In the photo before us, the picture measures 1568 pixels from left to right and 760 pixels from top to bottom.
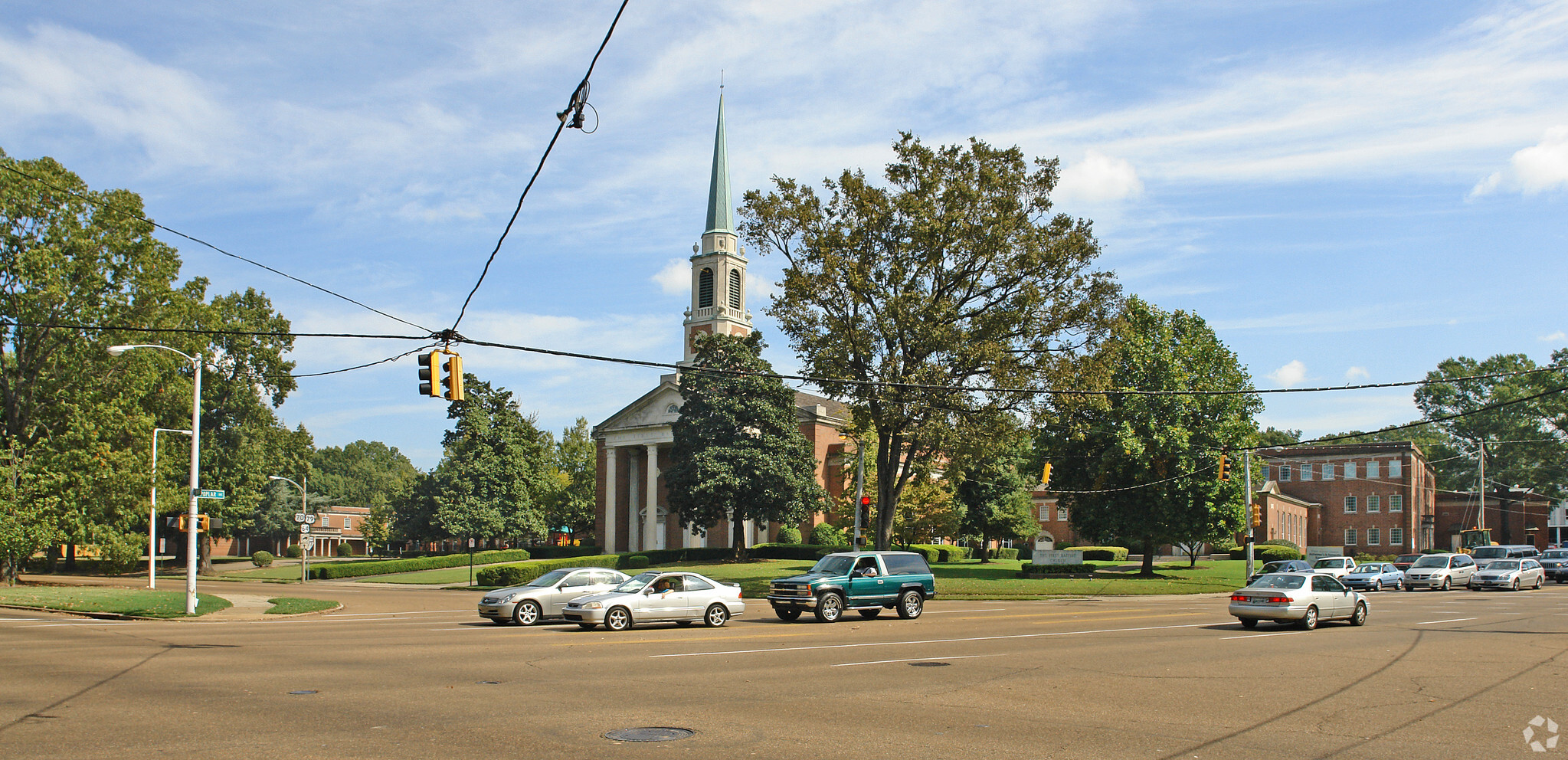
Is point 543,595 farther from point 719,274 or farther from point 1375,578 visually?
point 719,274

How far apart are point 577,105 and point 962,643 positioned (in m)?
11.4

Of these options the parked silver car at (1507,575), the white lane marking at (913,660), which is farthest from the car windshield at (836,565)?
the parked silver car at (1507,575)

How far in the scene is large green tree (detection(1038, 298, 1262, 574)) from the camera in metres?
49.6

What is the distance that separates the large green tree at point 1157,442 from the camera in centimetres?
4962

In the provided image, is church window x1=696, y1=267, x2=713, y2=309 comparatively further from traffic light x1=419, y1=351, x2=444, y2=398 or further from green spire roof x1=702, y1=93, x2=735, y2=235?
traffic light x1=419, y1=351, x2=444, y2=398

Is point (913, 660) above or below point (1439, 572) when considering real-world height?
above

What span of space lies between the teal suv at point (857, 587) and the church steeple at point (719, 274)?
60.1 m

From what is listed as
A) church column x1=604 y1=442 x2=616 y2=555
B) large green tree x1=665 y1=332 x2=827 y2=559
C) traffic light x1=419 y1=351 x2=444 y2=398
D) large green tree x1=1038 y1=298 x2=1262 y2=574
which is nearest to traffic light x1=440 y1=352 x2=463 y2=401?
traffic light x1=419 y1=351 x2=444 y2=398

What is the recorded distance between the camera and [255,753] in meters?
8.40

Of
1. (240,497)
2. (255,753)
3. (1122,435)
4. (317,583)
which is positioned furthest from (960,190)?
(240,497)

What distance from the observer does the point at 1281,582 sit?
928 inches

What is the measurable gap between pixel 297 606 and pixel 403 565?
3176 cm

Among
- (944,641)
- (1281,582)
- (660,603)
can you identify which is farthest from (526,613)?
(1281,582)

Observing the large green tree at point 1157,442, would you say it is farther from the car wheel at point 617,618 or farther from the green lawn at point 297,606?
the green lawn at point 297,606
